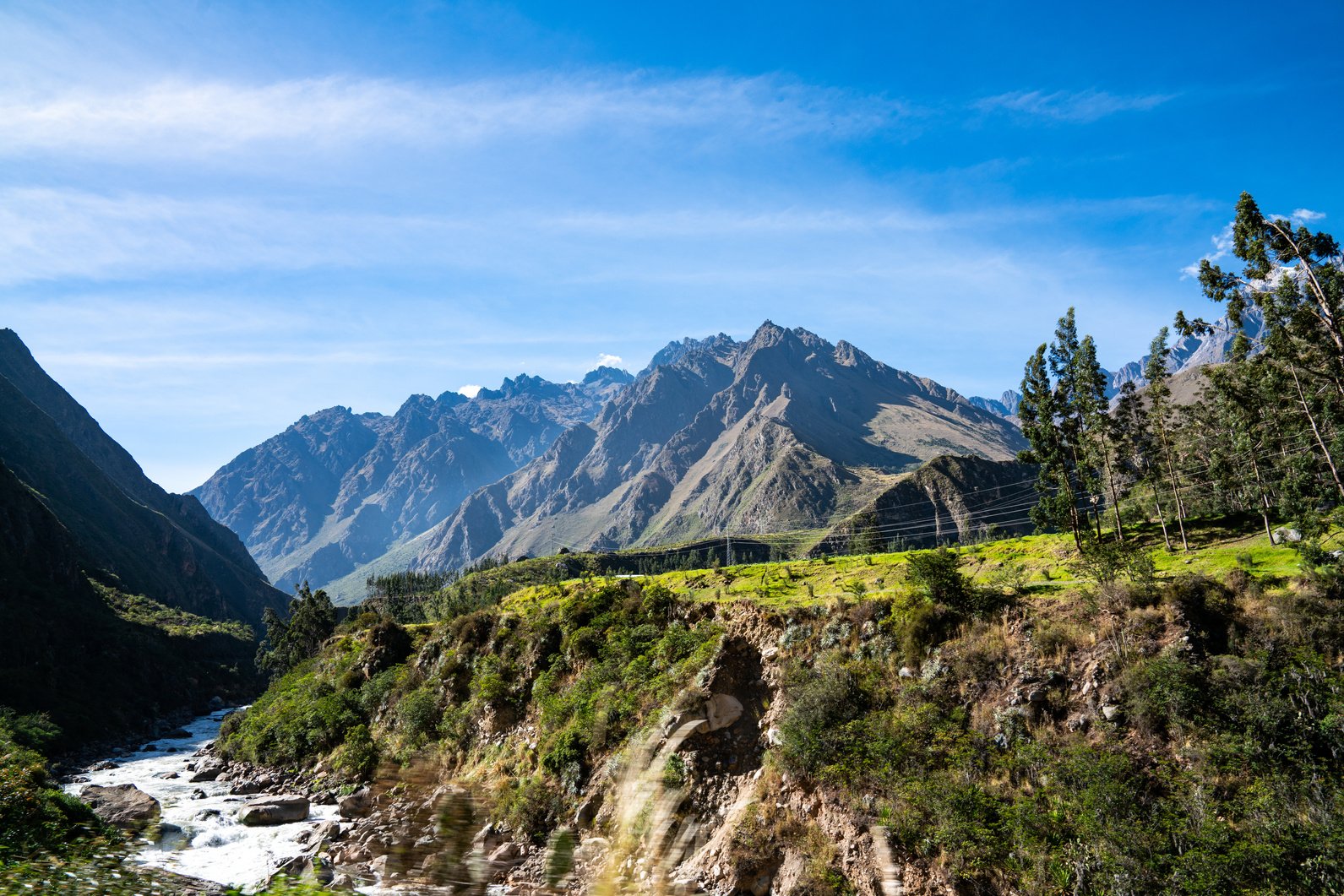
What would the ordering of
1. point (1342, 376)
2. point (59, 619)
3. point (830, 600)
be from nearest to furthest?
point (1342, 376) < point (830, 600) < point (59, 619)

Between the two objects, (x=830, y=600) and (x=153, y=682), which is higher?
(x=830, y=600)

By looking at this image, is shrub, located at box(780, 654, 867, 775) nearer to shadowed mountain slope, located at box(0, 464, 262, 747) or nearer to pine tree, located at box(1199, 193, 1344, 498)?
pine tree, located at box(1199, 193, 1344, 498)

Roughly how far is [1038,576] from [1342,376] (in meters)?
16.0

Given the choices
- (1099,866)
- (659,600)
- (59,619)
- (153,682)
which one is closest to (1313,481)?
(1099,866)

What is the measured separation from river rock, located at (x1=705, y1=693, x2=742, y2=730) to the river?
807 inches

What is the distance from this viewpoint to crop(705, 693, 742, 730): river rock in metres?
32.7

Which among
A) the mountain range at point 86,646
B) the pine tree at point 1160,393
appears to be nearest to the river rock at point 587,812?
the pine tree at point 1160,393

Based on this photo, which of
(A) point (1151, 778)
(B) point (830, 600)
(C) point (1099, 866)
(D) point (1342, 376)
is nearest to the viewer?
(C) point (1099, 866)

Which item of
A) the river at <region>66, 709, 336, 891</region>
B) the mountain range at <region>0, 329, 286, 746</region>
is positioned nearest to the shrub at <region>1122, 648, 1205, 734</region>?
the river at <region>66, 709, 336, 891</region>

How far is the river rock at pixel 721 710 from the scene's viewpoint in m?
32.7

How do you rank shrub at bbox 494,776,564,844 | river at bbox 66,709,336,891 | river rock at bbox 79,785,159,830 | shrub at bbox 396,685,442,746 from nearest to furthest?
1. river at bbox 66,709,336,891
2. shrub at bbox 494,776,564,844
3. river rock at bbox 79,785,159,830
4. shrub at bbox 396,685,442,746

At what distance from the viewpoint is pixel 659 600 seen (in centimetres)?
4462

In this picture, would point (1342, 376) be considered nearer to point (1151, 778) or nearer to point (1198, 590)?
point (1198, 590)

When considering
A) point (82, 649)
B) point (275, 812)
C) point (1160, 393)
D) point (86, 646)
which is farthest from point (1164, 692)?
point (86, 646)
